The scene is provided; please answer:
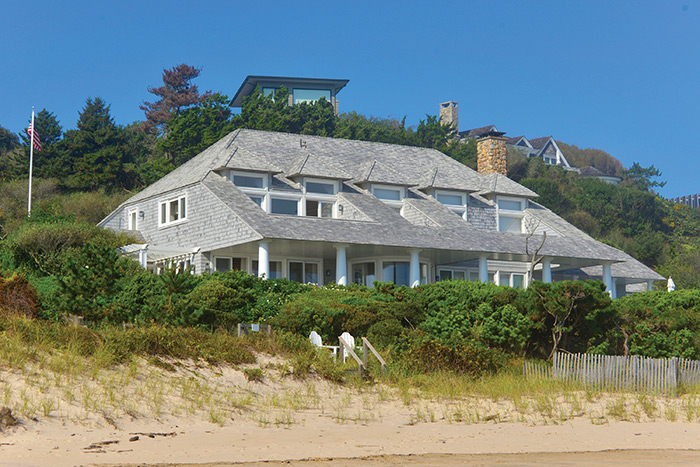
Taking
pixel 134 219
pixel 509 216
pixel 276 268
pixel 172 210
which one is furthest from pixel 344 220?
pixel 509 216

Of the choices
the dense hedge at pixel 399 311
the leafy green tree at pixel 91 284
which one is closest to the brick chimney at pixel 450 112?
the dense hedge at pixel 399 311

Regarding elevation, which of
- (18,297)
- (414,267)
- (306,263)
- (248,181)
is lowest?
(18,297)

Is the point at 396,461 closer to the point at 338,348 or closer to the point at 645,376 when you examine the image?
the point at 338,348

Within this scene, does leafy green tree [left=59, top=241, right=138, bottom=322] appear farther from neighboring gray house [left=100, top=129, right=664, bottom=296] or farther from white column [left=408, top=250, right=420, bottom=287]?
white column [left=408, top=250, right=420, bottom=287]

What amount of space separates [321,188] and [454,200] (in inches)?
310

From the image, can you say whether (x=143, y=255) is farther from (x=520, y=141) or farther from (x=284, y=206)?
(x=520, y=141)

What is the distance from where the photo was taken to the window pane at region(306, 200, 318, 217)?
121ft

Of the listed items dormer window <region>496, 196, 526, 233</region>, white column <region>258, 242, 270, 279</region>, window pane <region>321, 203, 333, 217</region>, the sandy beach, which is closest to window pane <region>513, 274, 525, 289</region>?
dormer window <region>496, 196, 526, 233</region>

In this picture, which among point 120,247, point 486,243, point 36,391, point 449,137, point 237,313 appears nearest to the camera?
point 36,391

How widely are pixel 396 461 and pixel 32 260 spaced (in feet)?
70.7

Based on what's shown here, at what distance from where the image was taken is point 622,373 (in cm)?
2153

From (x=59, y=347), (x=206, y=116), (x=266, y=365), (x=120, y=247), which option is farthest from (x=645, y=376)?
(x=206, y=116)

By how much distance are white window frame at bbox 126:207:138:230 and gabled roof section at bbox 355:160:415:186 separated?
10646 mm

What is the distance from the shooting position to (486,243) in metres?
36.4
